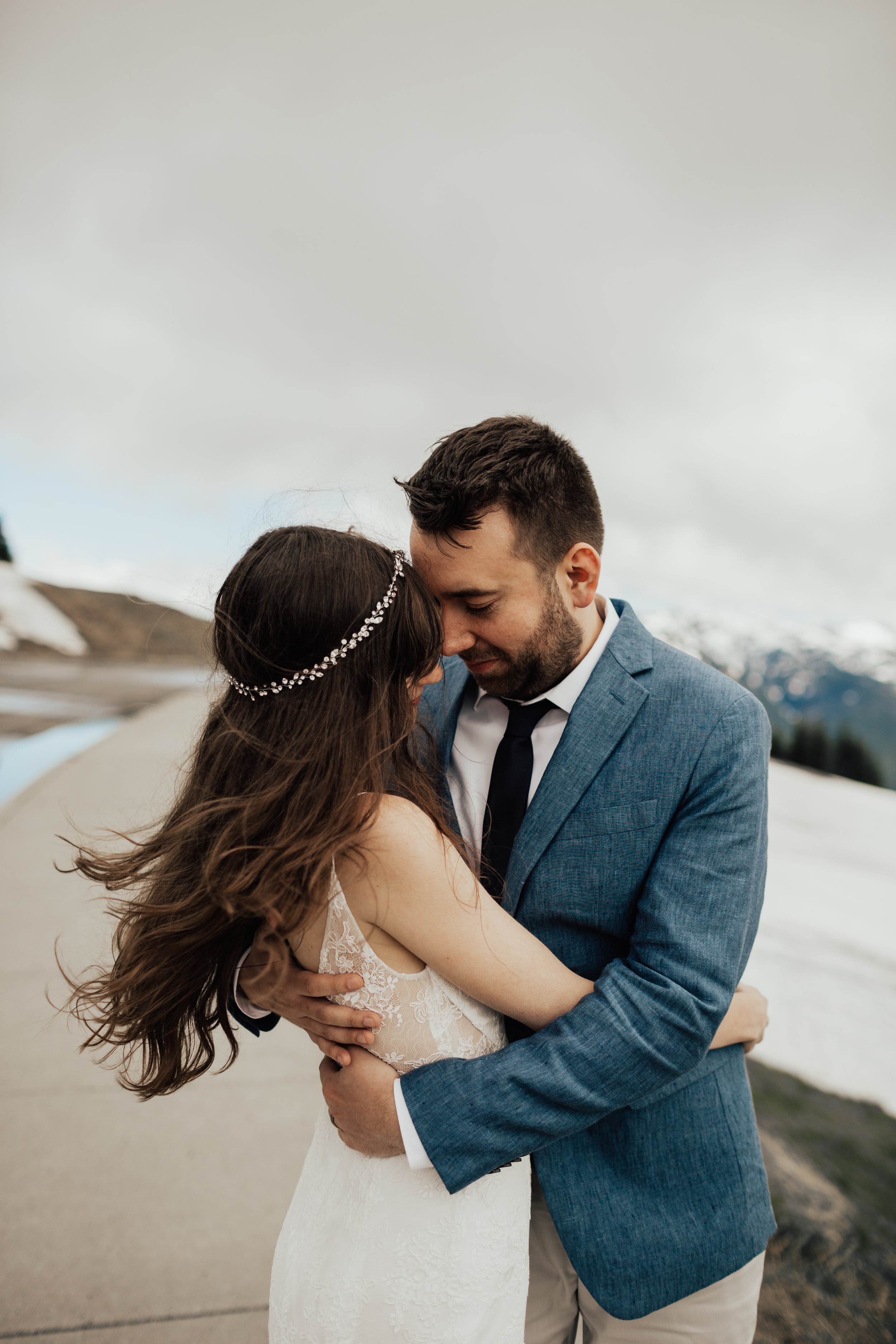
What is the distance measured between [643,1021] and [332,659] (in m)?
0.67

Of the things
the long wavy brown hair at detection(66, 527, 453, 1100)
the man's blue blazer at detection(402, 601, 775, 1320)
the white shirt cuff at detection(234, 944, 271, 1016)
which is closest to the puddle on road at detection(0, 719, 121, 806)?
the white shirt cuff at detection(234, 944, 271, 1016)

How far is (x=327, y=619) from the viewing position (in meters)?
1.06

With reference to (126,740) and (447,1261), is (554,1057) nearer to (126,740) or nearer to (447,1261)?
(447,1261)

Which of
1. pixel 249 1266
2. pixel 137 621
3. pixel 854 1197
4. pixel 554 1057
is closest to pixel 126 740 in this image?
pixel 249 1266

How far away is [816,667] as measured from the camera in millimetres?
5398

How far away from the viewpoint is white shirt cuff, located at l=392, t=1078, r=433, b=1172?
3.37 feet

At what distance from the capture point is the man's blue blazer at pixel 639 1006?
1018mm

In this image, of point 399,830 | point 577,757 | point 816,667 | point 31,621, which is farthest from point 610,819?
point 31,621

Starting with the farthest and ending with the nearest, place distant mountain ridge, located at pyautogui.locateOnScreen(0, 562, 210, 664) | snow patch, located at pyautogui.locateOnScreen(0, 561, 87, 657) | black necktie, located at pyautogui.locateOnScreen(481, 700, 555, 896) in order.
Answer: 1. distant mountain ridge, located at pyautogui.locateOnScreen(0, 562, 210, 664)
2. snow patch, located at pyautogui.locateOnScreen(0, 561, 87, 657)
3. black necktie, located at pyautogui.locateOnScreen(481, 700, 555, 896)

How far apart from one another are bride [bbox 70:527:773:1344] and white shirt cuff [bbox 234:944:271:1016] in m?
0.10

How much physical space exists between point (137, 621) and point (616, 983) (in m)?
19.8

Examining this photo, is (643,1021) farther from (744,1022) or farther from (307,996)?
(307,996)

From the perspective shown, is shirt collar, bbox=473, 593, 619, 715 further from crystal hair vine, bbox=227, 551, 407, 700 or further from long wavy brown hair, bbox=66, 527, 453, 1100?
crystal hair vine, bbox=227, 551, 407, 700

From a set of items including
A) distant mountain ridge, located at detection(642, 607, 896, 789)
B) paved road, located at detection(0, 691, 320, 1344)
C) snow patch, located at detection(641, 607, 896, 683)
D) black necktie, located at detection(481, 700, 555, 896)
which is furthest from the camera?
distant mountain ridge, located at detection(642, 607, 896, 789)
